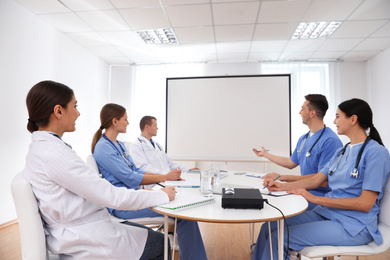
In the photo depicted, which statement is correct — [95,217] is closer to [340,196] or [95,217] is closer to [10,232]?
[340,196]

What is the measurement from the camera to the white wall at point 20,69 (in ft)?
9.37

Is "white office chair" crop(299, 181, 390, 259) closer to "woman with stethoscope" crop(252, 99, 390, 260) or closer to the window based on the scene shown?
"woman with stethoscope" crop(252, 99, 390, 260)

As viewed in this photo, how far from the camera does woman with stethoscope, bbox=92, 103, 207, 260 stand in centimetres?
168

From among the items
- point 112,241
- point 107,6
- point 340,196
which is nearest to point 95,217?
point 112,241

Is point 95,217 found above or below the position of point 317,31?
below

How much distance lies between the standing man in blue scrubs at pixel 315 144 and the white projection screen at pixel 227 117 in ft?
6.54

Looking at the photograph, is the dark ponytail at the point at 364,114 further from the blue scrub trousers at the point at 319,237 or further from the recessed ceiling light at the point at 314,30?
the recessed ceiling light at the point at 314,30

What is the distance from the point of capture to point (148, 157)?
2.74 metres

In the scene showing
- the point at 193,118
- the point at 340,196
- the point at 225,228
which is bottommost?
the point at 225,228

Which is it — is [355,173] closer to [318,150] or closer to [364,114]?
[364,114]

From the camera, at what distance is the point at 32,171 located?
3.18 feet

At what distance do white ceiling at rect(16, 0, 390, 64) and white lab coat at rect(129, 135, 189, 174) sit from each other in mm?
1786

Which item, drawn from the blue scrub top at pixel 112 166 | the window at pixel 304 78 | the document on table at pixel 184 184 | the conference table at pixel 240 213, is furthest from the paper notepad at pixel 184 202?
the window at pixel 304 78

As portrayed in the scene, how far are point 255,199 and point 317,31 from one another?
144 inches
